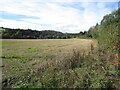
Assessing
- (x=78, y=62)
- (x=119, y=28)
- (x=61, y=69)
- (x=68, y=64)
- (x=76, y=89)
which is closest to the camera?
(x=76, y=89)

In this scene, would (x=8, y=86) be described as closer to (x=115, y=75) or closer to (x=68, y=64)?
(x=68, y=64)

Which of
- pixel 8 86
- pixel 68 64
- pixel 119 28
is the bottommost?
pixel 8 86

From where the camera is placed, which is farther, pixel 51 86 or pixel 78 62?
pixel 78 62

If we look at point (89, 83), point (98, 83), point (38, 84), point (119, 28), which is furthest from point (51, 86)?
point (119, 28)

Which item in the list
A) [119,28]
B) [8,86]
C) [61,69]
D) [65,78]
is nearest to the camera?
[8,86]

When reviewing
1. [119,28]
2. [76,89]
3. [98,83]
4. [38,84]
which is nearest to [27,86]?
[38,84]

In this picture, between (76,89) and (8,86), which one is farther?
(8,86)

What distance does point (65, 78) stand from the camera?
4.23 m

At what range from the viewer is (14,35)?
60.1m

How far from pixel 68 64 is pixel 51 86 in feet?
7.42

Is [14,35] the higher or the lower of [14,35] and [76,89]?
the higher

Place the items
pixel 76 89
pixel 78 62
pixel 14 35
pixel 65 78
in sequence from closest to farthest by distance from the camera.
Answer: pixel 76 89 < pixel 65 78 < pixel 78 62 < pixel 14 35

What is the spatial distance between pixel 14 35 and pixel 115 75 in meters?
64.9

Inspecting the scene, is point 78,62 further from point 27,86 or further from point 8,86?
point 8,86
